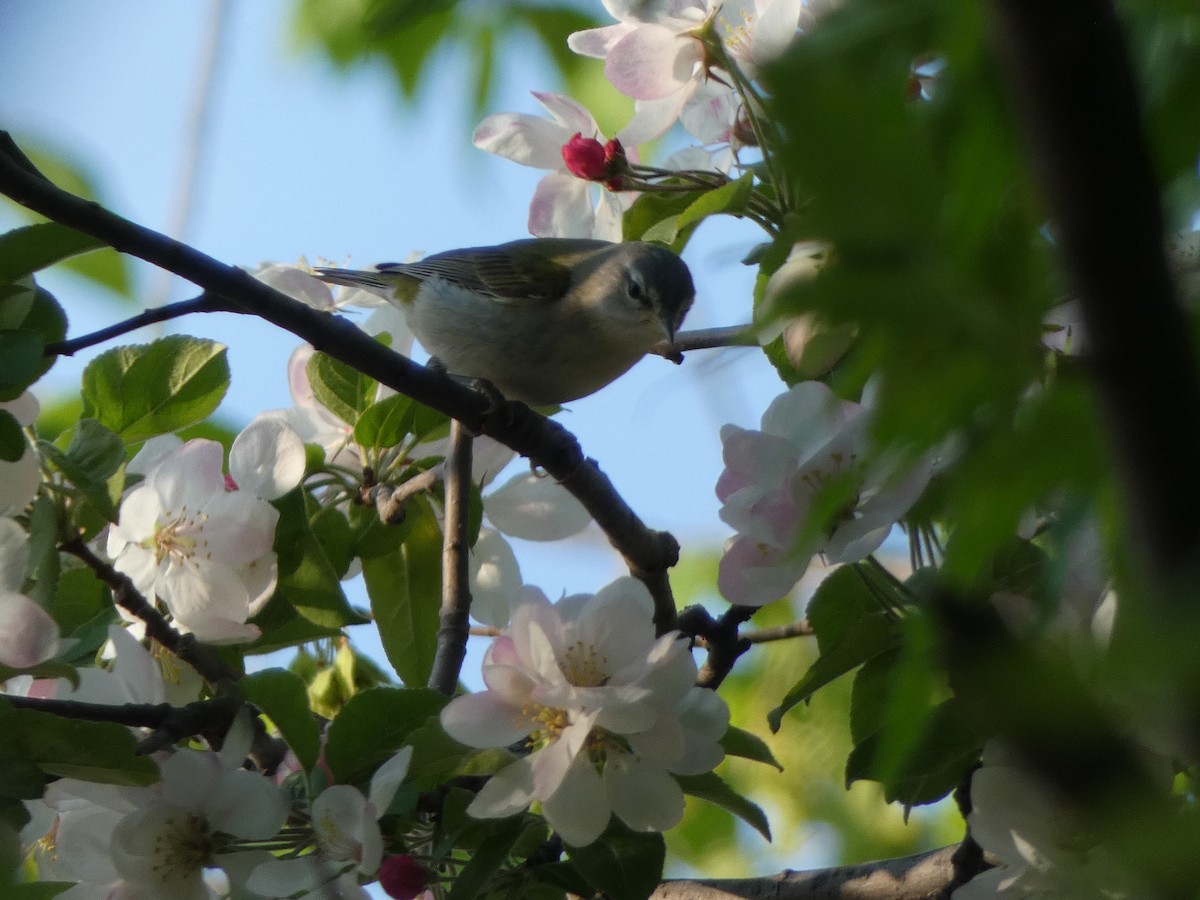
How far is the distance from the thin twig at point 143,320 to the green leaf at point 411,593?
60cm

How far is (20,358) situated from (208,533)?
0.38 m

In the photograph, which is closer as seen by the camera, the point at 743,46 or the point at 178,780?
the point at 178,780

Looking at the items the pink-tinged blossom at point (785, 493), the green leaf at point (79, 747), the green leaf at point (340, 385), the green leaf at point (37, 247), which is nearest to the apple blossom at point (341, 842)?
the green leaf at point (79, 747)

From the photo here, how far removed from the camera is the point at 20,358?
4.46 feet

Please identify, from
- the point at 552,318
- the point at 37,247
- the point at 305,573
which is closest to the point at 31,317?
the point at 37,247

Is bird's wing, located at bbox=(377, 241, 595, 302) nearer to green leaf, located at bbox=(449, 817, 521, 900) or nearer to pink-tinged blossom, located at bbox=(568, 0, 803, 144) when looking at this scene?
pink-tinged blossom, located at bbox=(568, 0, 803, 144)

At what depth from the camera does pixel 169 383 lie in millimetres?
1825

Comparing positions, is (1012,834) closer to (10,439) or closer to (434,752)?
(434,752)

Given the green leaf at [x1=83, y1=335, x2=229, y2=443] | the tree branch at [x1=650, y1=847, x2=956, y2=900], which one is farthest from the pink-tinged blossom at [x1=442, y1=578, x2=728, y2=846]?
the green leaf at [x1=83, y1=335, x2=229, y2=443]

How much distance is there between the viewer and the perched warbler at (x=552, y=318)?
3.36 m

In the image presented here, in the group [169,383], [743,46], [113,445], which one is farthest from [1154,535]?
[743,46]

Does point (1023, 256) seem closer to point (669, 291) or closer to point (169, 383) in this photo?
point (169, 383)

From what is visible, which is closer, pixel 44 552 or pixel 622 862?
pixel 622 862

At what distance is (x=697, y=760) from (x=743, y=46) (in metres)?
1.24
